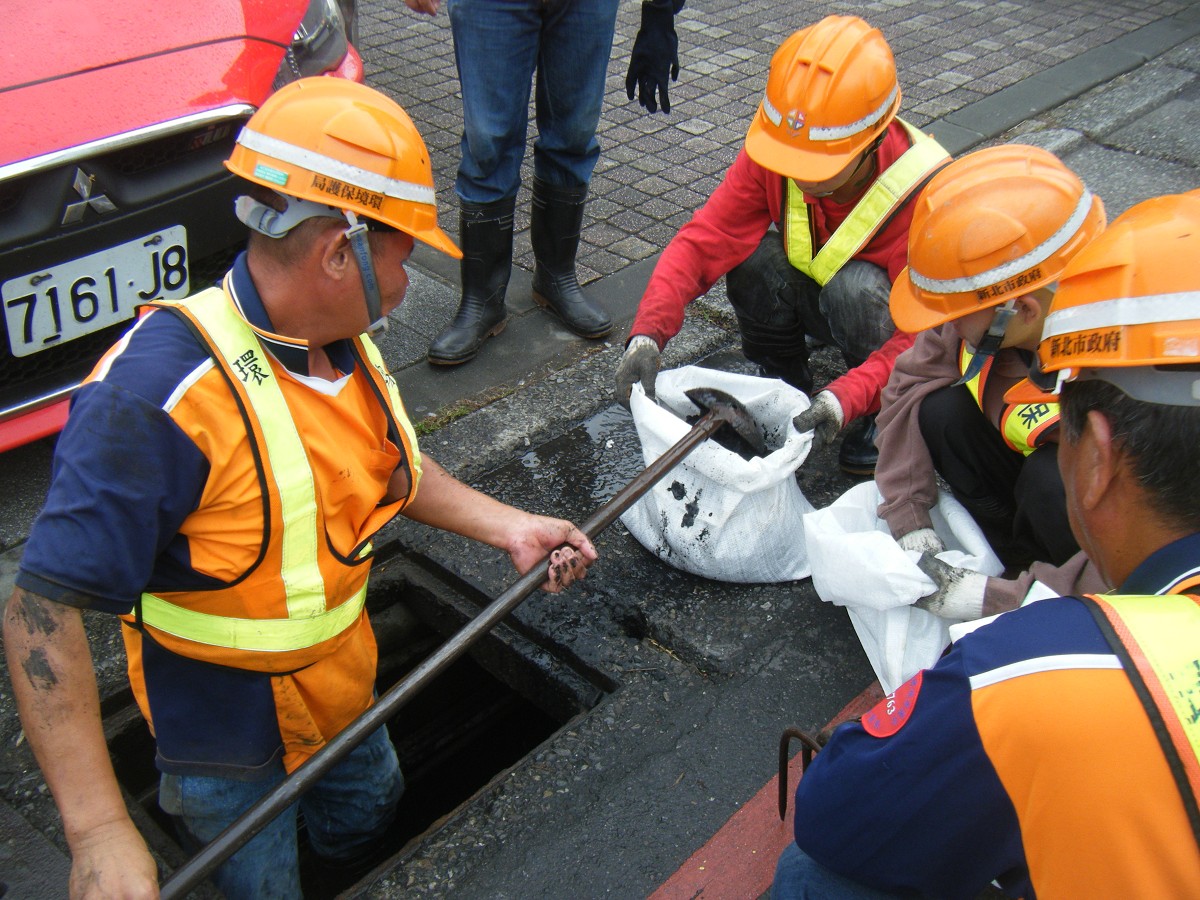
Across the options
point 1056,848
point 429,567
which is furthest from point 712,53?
point 1056,848

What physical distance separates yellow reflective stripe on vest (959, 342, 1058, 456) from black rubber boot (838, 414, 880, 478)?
0.78 meters

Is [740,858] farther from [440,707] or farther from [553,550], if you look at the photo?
[440,707]

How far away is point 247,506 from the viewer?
5.51 feet

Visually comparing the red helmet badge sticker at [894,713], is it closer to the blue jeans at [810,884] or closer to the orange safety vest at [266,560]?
the blue jeans at [810,884]

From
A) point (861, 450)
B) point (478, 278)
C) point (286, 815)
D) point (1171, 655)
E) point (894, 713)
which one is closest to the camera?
point (1171, 655)

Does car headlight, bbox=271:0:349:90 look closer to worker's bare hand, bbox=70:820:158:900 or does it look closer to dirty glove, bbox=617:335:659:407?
dirty glove, bbox=617:335:659:407

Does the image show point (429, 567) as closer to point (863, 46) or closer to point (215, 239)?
point (215, 239)

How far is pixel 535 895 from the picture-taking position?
2168mm

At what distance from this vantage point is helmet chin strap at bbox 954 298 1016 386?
7.58ft

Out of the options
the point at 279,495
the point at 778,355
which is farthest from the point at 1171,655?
the point at 778,355

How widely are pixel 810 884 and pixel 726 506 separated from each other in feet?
4.09

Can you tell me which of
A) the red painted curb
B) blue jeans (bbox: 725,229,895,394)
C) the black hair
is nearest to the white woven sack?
blue jeans (bbox: 725,229,895,394)

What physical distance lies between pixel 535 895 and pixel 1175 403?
1606 millimetres

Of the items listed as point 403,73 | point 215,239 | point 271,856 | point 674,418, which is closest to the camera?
point 271,856
